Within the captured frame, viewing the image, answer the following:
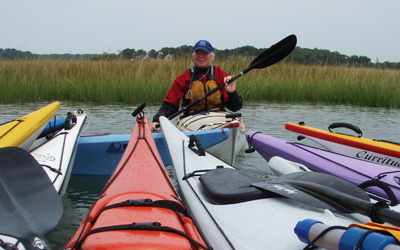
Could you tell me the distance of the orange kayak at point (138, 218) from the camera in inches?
51.8

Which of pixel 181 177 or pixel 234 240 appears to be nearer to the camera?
pixel 234 240

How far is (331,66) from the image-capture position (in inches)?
428

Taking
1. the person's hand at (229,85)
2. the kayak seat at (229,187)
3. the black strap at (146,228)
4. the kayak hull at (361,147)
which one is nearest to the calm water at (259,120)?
the kayak hull at (361,147)

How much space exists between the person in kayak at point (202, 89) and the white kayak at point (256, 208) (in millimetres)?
2221

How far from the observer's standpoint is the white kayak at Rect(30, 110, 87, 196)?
8.66ft

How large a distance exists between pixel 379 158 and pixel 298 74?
673 cm

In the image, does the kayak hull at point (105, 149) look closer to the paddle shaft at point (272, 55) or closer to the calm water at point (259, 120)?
the calm water at point (259, 120)

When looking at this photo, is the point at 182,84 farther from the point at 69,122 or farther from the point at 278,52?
the point at 69,122

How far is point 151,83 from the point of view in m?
8.15

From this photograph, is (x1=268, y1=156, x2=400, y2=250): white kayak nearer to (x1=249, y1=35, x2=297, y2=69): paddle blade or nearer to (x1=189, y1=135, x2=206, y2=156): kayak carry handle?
(x1=189, y1=135, x2=206, y2=156): kayak carry handle

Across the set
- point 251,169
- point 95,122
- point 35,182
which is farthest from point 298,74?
point 35,182

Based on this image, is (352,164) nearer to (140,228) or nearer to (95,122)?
(140,228)

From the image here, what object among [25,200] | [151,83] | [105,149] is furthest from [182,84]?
[151,83]

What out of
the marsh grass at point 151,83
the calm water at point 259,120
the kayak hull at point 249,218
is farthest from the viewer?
the marsh grass at point 151,83
